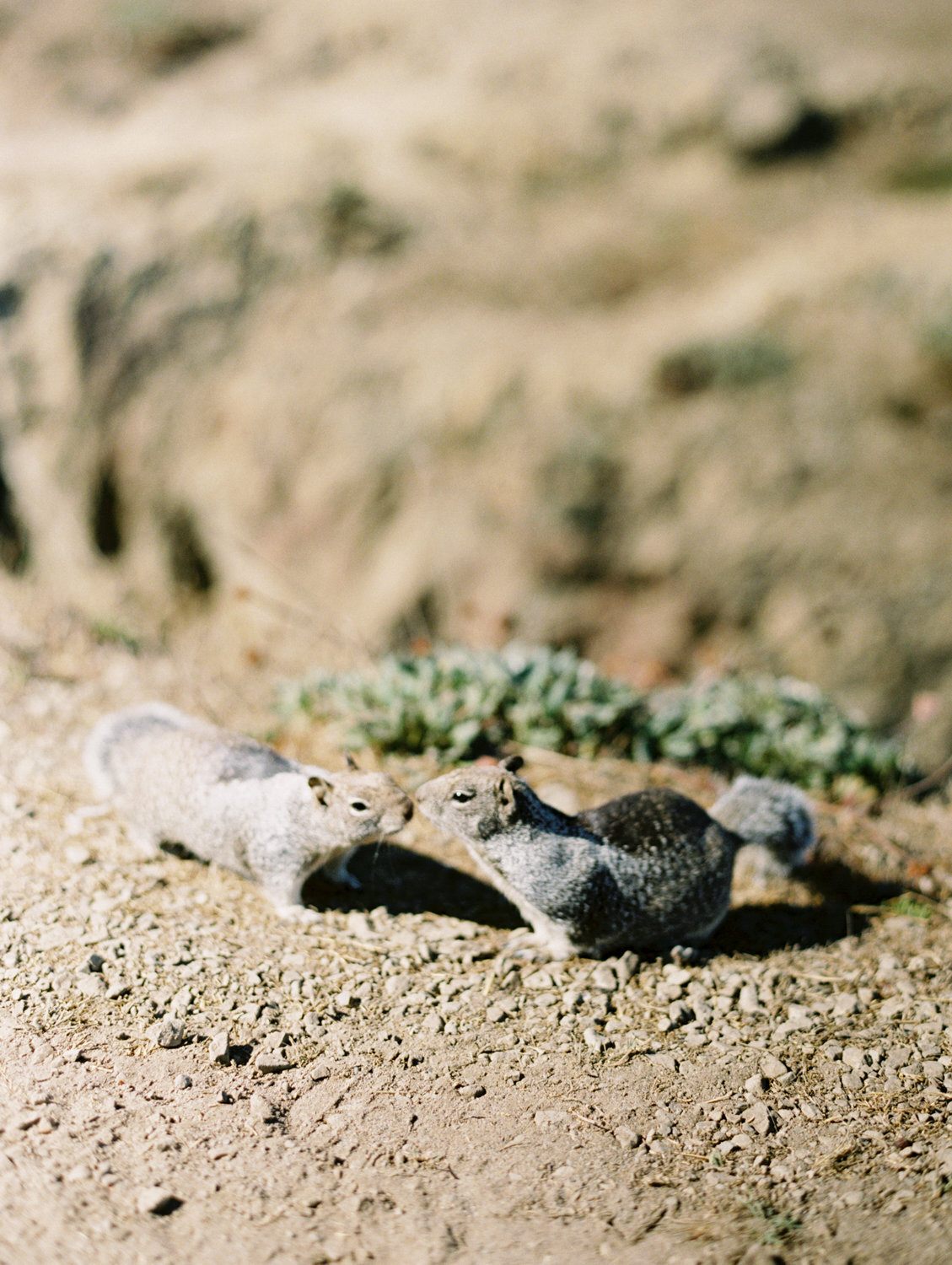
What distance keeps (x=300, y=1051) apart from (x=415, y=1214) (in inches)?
31.2

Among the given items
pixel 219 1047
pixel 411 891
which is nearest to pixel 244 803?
pixel 411 891

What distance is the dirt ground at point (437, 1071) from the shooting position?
2697 millimetres

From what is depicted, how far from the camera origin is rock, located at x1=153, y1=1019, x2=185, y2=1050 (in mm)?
3332

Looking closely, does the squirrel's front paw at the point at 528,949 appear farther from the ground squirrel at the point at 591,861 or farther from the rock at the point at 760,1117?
the rock at the point at 760,1117

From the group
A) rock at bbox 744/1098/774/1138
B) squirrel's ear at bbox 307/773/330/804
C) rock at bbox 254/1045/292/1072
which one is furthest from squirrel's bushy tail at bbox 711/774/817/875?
rock at bbox 254/1045/292/1072

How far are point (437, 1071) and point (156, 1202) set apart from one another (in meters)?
1.01

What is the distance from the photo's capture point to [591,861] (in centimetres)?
397

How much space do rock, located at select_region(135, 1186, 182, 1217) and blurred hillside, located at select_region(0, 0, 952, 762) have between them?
4.80 metres

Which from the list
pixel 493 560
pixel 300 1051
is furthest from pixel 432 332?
pixel 300 1051

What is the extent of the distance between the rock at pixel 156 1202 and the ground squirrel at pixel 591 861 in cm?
158

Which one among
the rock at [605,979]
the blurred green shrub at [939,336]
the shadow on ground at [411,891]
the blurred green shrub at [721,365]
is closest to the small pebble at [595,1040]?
the rock at [605,979]

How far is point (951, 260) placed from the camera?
23.6 feet

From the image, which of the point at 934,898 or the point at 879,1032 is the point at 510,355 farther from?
the point at 879,1032

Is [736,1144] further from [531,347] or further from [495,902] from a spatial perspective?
[531,347]
